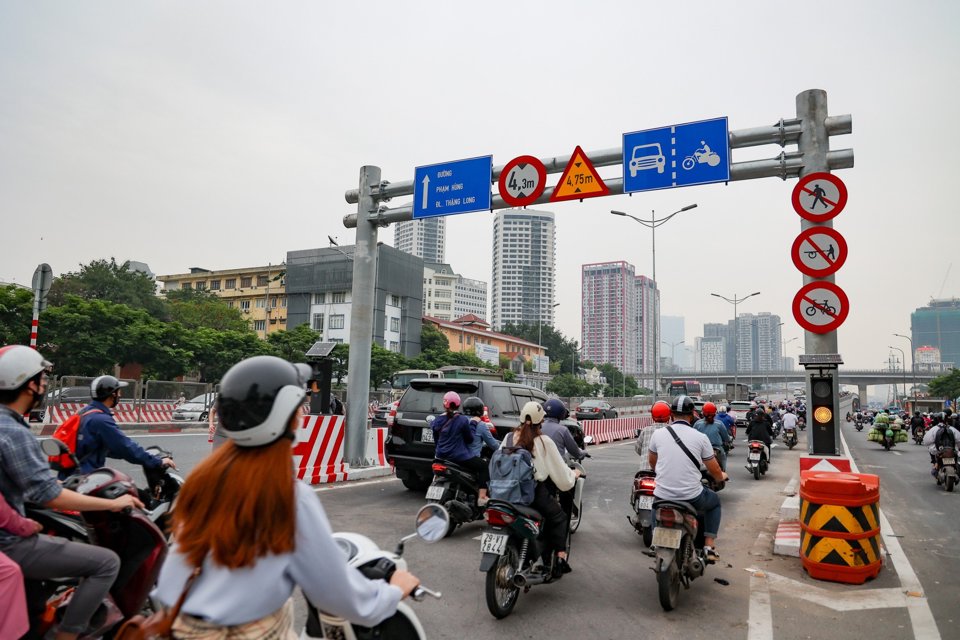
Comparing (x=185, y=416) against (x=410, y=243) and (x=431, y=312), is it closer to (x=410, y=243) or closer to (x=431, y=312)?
(x=431, y=312)

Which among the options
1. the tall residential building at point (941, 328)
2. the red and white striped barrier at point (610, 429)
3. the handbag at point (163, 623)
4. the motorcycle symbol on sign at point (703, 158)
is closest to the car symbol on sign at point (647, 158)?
the motorcycle symbol on sign at point (703, 158)

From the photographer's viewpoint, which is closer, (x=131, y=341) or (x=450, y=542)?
(x=450, y=542)

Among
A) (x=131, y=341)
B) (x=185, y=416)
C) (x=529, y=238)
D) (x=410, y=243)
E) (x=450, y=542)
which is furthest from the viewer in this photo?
(x=410, y=243)

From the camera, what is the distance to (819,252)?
7098mm

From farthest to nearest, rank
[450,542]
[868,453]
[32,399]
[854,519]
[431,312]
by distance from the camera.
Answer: [431,312] → [868,453] → [450,542] → [854,519] → [32,399]

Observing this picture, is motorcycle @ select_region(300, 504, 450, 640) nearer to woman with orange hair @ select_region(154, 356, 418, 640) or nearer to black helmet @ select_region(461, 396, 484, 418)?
woman with orange hair @ select_region(154, 356, 418, 640)

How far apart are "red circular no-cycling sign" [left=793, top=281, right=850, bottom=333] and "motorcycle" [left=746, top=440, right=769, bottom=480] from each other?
7653 mm

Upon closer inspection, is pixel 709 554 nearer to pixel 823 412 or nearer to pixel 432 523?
pixel 823 412

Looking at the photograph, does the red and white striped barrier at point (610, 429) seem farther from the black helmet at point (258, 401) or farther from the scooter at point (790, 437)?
the black helmet at point (258, 401)

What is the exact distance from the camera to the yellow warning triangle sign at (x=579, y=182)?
10.4m

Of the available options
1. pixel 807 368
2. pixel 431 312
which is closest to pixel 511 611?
pixel 807 368

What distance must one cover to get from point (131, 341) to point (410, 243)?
507 ft

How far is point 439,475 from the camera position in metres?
7.42

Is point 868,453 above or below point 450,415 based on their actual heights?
below
